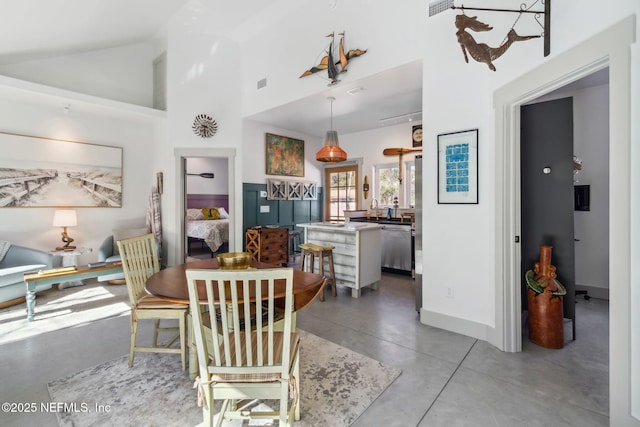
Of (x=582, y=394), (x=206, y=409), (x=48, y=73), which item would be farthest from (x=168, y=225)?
(x=582, y=394)

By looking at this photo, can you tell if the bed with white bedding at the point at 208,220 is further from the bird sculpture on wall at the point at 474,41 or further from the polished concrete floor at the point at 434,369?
the bird sculpture on wall at the point at 474,41

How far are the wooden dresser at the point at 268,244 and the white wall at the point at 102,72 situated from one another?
11.5 feet

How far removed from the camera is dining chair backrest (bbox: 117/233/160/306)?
2.38 m

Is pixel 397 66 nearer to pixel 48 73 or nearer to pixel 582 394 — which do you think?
pixel 582 394

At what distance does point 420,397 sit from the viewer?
77.6 inches

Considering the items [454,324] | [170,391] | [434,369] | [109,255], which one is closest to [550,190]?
[454,324]

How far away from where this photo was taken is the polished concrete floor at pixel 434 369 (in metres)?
1.81

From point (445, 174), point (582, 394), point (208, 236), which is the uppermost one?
point (445, 174)

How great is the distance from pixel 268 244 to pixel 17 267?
3.30m

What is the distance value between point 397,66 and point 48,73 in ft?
18.0

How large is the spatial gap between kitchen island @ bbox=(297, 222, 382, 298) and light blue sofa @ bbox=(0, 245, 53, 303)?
363 cm

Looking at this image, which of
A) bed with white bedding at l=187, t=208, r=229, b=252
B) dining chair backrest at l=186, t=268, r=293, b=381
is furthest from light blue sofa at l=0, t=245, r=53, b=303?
dining chair backrest at l=186, t=268, r=293, b=381

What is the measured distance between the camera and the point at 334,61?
3.96 meters

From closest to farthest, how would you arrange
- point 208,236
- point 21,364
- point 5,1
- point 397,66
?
point 21,364 < point 5,1 < point 397,66 < point 208,236
